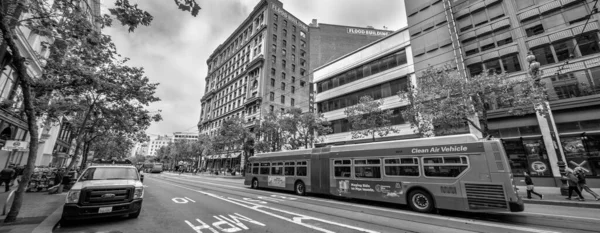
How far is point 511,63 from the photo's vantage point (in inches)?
765

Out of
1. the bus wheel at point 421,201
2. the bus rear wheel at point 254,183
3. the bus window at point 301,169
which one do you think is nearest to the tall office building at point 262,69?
the bus rear wheel at point 254,183

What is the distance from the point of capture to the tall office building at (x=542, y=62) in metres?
15.8

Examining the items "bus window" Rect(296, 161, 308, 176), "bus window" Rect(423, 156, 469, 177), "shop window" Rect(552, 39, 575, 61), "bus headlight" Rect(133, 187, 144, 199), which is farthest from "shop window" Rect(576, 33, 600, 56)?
"bus headlight" Rect(133, 187, 144, 199)

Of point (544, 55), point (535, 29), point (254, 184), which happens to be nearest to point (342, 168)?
point (254, 184)

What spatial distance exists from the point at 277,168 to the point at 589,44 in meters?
25.1

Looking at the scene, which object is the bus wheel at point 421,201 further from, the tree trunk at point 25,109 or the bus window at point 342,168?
the tree trunk at point 25,109

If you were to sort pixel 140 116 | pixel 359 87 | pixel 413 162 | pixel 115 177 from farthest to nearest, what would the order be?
1. pixel 359 87
2. pixel 140 116
3. pixel 413 162
4. pixel 115 177

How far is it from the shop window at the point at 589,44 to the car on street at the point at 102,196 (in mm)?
28518

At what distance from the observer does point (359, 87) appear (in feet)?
92.0

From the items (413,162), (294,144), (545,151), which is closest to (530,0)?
(545,151)

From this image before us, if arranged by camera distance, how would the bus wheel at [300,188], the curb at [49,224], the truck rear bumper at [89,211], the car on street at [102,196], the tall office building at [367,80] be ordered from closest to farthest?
1. the curb at [49,224]
2. the truck rear bumper at [89,211]
3. the car on street at [102,196]
4. the bus wheel at [300,188]
5. the tall office building at [367,80]

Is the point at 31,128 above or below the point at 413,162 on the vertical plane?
above

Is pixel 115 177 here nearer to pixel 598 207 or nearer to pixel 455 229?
pixel 455 229

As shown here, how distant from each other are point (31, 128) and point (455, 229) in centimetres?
1251
